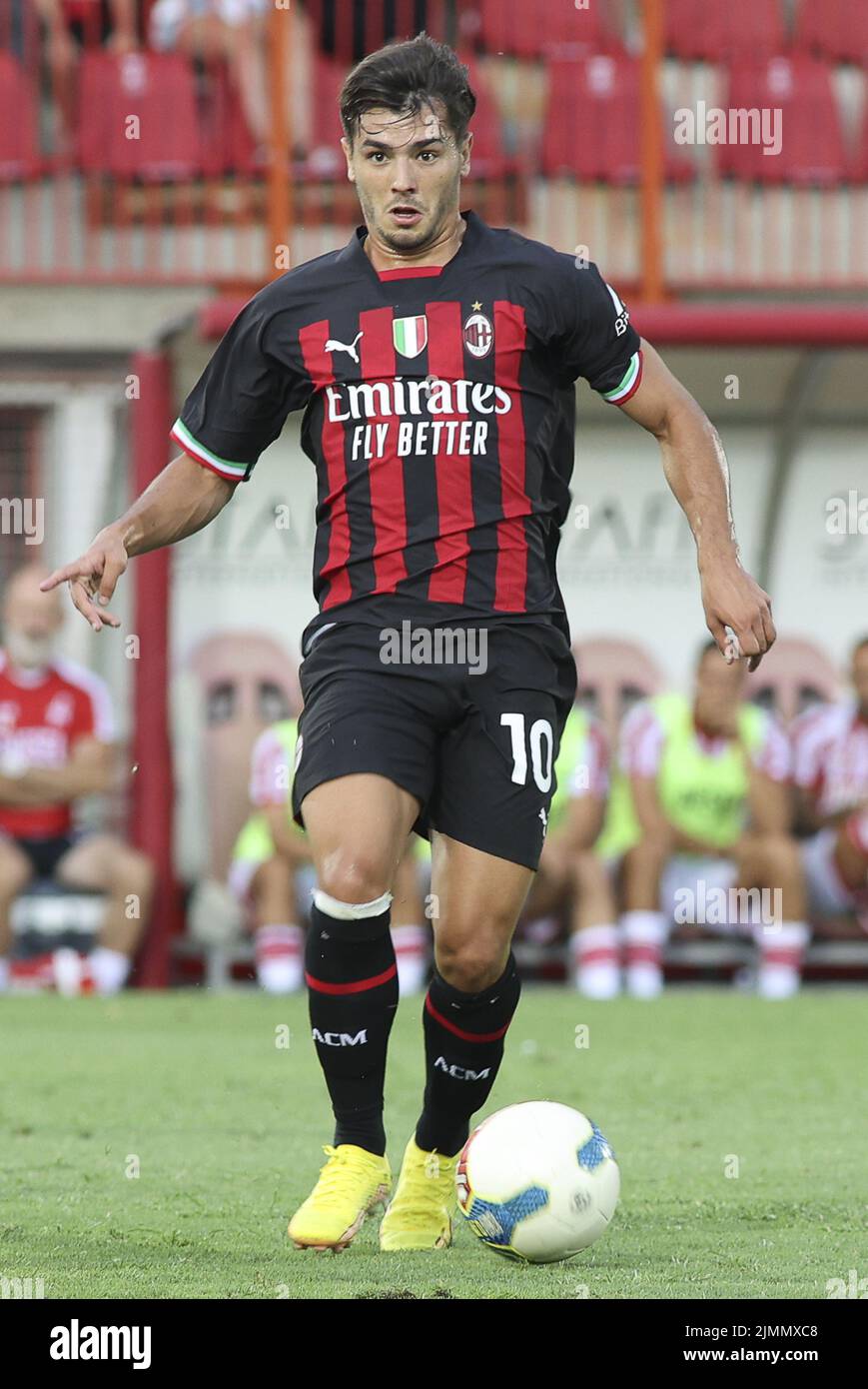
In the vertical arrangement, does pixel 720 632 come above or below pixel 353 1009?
above

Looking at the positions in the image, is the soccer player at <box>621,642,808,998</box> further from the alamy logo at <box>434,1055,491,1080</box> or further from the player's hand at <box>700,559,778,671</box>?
the player's hand at <box>700,559,778,671</box>

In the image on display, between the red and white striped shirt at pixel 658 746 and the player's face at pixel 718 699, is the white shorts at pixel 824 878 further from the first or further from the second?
the player's face at pixel 718 699

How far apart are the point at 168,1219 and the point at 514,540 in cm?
150

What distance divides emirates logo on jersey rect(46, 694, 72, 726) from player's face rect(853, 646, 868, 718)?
3580 mm

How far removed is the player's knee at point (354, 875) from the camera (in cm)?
420

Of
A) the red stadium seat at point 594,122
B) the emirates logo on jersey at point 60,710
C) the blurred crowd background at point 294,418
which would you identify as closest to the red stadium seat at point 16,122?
the blurred crowd background at point 294,418

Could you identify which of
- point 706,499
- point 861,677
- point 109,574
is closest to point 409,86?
point 706,499

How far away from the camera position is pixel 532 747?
4.38 meters

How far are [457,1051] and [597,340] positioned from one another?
54.6 inches

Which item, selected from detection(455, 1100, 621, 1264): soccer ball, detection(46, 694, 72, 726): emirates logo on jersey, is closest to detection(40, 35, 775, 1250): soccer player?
detection(455, 1100, 621, 1264): soccer ball

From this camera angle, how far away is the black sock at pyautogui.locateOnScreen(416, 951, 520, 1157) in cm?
446
